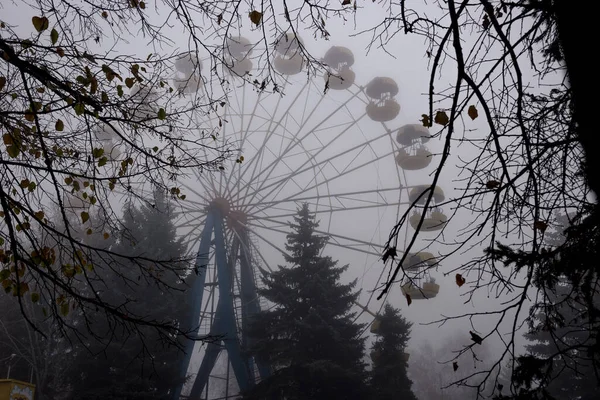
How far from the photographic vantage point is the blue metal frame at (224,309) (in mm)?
14758

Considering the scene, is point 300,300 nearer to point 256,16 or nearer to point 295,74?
point 295,74

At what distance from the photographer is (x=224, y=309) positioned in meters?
15.1

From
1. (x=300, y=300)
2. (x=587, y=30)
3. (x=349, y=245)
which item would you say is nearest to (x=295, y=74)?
(x=349, y=245)

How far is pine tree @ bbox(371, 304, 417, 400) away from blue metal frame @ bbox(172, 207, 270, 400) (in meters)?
3.78

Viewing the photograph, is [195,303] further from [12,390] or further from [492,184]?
[492,184]

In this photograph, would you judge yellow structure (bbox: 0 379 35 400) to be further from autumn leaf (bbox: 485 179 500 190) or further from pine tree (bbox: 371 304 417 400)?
autumn leaf (bbox: 485 179 500 190)

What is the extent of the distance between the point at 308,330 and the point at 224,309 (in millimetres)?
3095

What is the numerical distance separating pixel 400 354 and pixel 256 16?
1444cm

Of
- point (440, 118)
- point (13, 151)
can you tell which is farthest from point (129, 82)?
point (440, 118)

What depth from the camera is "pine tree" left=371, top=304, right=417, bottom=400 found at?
14461mm

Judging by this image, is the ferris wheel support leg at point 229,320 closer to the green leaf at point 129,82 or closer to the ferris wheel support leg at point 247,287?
the ferris wheel support leg at point 247,287

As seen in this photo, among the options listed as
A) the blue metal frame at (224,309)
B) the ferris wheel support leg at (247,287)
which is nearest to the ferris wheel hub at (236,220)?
the blue metal frame at (224,309)

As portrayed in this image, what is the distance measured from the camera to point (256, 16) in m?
3.34

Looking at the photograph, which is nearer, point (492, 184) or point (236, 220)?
point (492, 184)
